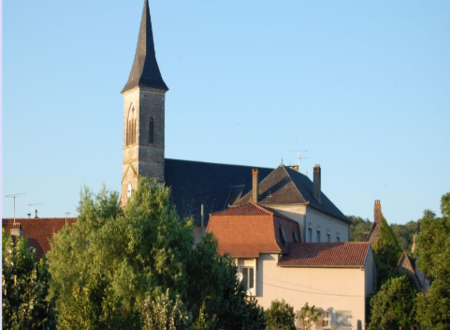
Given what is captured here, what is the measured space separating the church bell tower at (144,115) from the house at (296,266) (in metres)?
19.3

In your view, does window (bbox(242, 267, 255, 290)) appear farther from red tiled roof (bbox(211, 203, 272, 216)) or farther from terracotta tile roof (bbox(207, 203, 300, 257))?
red tiled roof (bbox(211, 203, 272, 216))

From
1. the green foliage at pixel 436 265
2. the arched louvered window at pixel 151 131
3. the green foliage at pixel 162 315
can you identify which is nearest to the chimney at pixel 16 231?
the green foliage at pixel 436 265

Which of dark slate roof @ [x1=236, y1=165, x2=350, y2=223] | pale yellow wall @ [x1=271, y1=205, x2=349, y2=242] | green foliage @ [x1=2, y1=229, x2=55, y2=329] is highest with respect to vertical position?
dark slate roof @ [x1=236, y1=165, x2=350, y2=223]

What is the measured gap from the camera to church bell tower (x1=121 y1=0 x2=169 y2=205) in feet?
230

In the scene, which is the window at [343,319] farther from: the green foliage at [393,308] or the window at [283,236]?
the window at [283,236]

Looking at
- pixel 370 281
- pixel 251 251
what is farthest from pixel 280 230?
pixel 370 281

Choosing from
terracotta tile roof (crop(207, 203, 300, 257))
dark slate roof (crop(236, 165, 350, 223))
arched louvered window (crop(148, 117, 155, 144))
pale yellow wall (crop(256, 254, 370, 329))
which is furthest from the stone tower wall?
pale yellow wall (crop(256, 254, 370, 329))

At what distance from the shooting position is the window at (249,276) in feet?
160

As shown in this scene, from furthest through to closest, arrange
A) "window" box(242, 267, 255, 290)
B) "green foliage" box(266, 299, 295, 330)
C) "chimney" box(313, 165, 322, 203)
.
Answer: "chimney" box(313, 165, 322, 203), "window" box(242, 267, 255, 290), "green foliage" box(266, 299, 295, 330)

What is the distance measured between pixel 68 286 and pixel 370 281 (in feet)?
68.7

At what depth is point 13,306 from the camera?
→ 19906mm

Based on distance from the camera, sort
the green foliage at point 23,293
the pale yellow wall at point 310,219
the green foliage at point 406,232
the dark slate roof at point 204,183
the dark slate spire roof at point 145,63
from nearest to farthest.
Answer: the green foliage at point 23,293
the pale yellow wall at point 310,219
the dark slate roof at point 204,183
the dark slate spire roof at point 145,63
the green foliage at point 406,232

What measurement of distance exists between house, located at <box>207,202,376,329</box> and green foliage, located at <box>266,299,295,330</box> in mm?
4099

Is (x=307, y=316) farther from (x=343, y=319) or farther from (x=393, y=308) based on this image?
(x=393, y=308)
